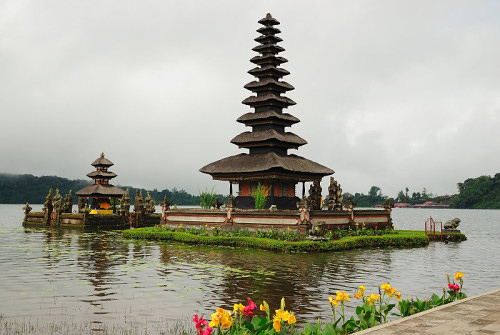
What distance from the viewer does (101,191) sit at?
176ft

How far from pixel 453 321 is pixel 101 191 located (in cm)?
4931

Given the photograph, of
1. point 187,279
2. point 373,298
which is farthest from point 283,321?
point 187,279

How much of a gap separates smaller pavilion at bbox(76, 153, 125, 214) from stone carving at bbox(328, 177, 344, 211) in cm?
2563

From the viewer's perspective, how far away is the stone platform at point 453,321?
8016mm

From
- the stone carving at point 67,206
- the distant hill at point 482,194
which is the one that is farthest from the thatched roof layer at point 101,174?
the distant hill at point 482,194


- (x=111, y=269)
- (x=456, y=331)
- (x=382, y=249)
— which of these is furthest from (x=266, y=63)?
(x=456, y=331)

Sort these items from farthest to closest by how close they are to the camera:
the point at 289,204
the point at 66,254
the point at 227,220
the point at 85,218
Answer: the point at 85,218 < the point at 289,204 < the point at 227,220 < the point at 66,254

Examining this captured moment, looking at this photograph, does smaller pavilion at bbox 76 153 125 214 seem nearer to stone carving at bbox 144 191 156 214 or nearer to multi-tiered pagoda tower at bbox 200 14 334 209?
stone carving at bbox 144 191 156 214

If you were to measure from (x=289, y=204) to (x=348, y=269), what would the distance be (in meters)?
19.7

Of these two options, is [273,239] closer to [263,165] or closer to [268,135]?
[263,165]

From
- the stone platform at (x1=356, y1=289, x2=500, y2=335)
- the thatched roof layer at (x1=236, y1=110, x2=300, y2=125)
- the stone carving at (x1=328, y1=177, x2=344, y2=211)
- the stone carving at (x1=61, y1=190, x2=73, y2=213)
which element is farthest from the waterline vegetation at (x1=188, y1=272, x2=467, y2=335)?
the stone carving at (x1=61, y1=190, x2=73, y2=213)

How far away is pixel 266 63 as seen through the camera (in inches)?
1708

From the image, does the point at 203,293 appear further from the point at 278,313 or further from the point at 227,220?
the point at 227,220

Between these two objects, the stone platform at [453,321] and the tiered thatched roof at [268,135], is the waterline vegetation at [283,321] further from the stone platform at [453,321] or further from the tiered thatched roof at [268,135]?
the tiered thatched roof at [268,135]
